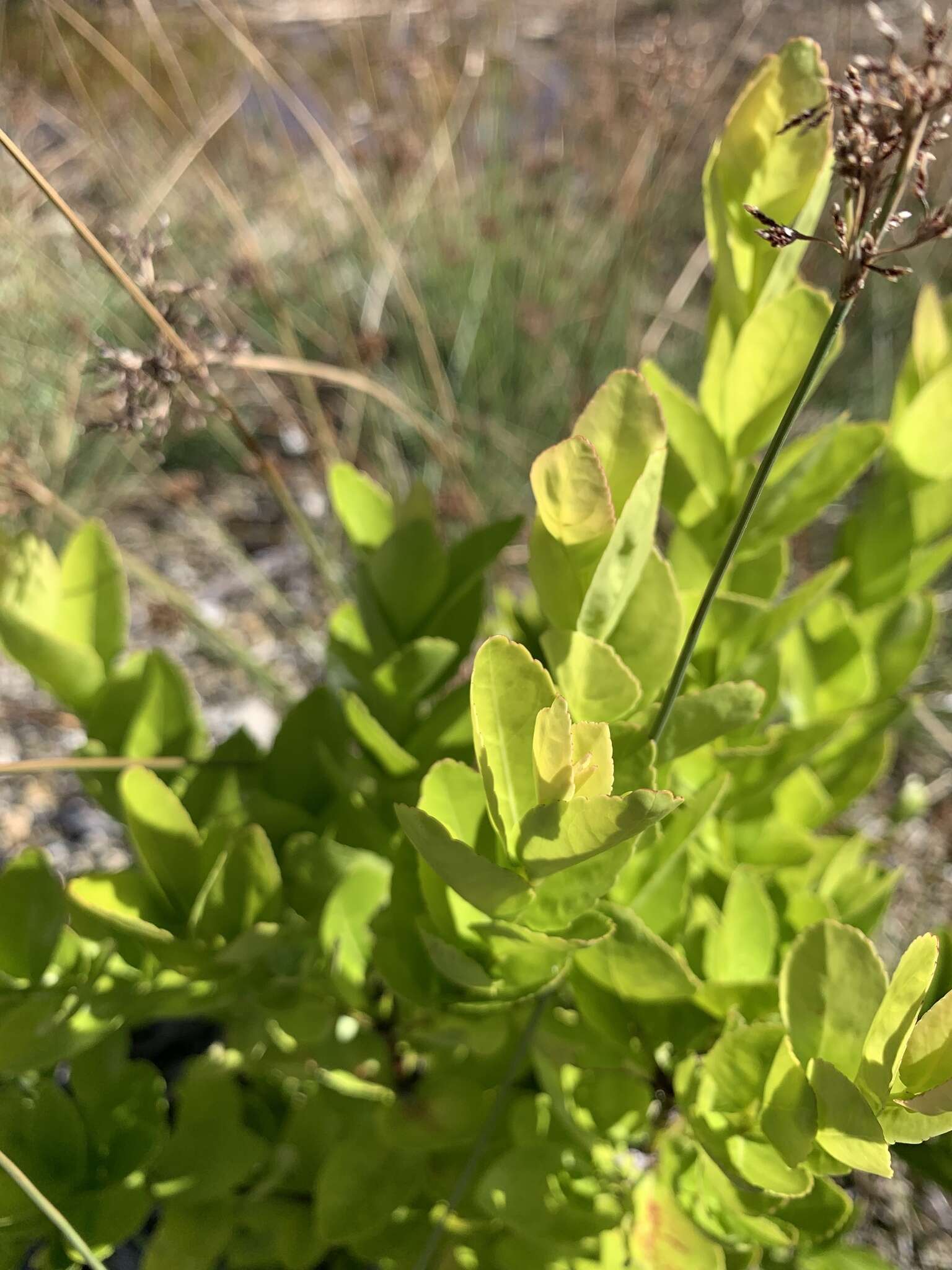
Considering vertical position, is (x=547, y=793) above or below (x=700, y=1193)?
above

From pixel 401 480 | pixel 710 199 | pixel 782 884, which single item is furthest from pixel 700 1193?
pixel 401 480

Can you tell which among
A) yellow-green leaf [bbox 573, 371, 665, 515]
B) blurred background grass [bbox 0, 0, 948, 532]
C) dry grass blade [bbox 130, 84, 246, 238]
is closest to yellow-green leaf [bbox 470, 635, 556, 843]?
yellow-green leaf [bbox 573, 371, 665, 515]

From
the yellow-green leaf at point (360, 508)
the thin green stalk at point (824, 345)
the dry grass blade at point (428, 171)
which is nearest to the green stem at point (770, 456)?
the thin green stalk at point (824, 345)

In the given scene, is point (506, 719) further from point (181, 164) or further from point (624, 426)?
Result: point (181, 164)

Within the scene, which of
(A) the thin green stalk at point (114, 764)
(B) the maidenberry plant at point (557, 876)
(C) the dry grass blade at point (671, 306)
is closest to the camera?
(B) the maidenberry plant at point (557, 876)

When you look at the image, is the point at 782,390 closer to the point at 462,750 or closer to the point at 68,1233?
the point at 462,750

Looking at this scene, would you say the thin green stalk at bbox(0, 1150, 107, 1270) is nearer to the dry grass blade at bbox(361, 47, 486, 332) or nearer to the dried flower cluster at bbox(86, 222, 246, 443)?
the dried flower cluster at bbox(86, 222, 246, 443)

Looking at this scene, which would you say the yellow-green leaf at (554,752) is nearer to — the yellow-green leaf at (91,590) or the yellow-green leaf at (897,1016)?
the yellow-green leaf at (897,1016)
